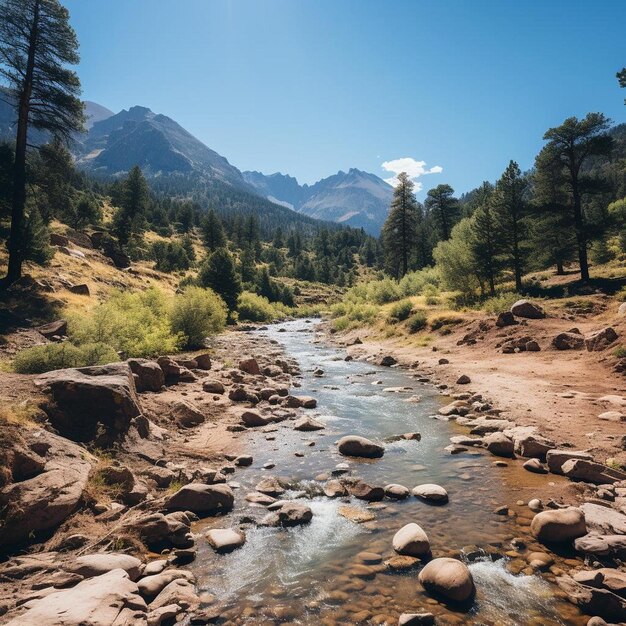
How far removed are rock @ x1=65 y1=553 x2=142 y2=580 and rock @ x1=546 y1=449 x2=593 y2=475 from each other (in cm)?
897

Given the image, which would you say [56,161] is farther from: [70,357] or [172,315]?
[70,357]

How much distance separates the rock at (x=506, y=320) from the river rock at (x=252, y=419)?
1864cm

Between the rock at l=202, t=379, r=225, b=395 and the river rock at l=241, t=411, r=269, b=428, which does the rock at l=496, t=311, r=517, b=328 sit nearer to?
the river rock at l=241, t=411, r=269, b=428

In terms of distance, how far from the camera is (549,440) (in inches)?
402

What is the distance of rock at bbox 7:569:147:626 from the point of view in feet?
13.3

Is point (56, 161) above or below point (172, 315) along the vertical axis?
above

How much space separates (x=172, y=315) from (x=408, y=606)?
23.6m

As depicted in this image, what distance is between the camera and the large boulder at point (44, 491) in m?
5.61

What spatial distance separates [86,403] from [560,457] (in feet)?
36.8

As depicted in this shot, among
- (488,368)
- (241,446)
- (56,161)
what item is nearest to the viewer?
(241,446)

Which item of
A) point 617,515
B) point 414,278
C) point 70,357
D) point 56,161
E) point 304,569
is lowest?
point 304,569

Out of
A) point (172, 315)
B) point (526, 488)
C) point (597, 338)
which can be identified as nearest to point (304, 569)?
point (526, 488)

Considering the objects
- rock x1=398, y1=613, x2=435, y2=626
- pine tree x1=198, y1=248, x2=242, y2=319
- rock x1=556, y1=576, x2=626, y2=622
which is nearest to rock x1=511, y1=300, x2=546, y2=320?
rock x1=556, y1=576, x2=626, y2=622

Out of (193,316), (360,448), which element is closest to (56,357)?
(360,448)
